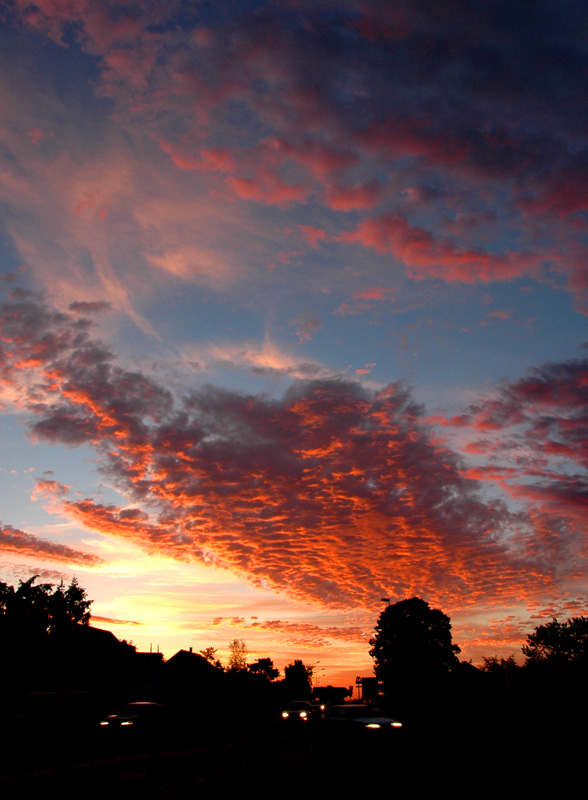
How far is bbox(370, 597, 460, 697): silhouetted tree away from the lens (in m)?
74.8

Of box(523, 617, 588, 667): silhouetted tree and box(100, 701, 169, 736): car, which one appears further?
box(523, 617, 588, 667): silhouetted tree

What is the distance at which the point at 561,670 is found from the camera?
37.4m

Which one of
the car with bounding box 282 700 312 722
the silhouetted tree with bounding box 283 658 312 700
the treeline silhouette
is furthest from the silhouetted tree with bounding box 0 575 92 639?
the silhouetted tree with bounding box 283 658 312 700

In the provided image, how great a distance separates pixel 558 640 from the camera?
97.1 m

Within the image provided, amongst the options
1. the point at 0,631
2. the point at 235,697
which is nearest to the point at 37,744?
the point at 0,631

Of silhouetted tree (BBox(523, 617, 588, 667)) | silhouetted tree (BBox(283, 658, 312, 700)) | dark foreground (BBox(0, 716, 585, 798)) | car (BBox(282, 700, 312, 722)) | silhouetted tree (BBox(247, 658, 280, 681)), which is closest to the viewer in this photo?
dark foreground (BBox(0, 716, 585, 798))

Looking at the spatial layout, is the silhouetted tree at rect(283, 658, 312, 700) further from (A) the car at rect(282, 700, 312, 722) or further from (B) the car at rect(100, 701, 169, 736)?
(B) the car at rect(100, 701, 169, 736)

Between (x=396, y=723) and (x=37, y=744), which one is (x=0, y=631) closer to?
(x=37, y=744)

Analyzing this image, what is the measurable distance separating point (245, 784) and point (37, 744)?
12600mm

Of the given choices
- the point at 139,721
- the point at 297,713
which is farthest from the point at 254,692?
the point at 139,721

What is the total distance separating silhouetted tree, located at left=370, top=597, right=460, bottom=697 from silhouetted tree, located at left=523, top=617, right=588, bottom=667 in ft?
80.2

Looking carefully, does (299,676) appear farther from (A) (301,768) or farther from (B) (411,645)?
(A) (301,768)

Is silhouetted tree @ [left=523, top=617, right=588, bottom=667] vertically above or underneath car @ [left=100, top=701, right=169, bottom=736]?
above

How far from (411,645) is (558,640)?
35.2m
